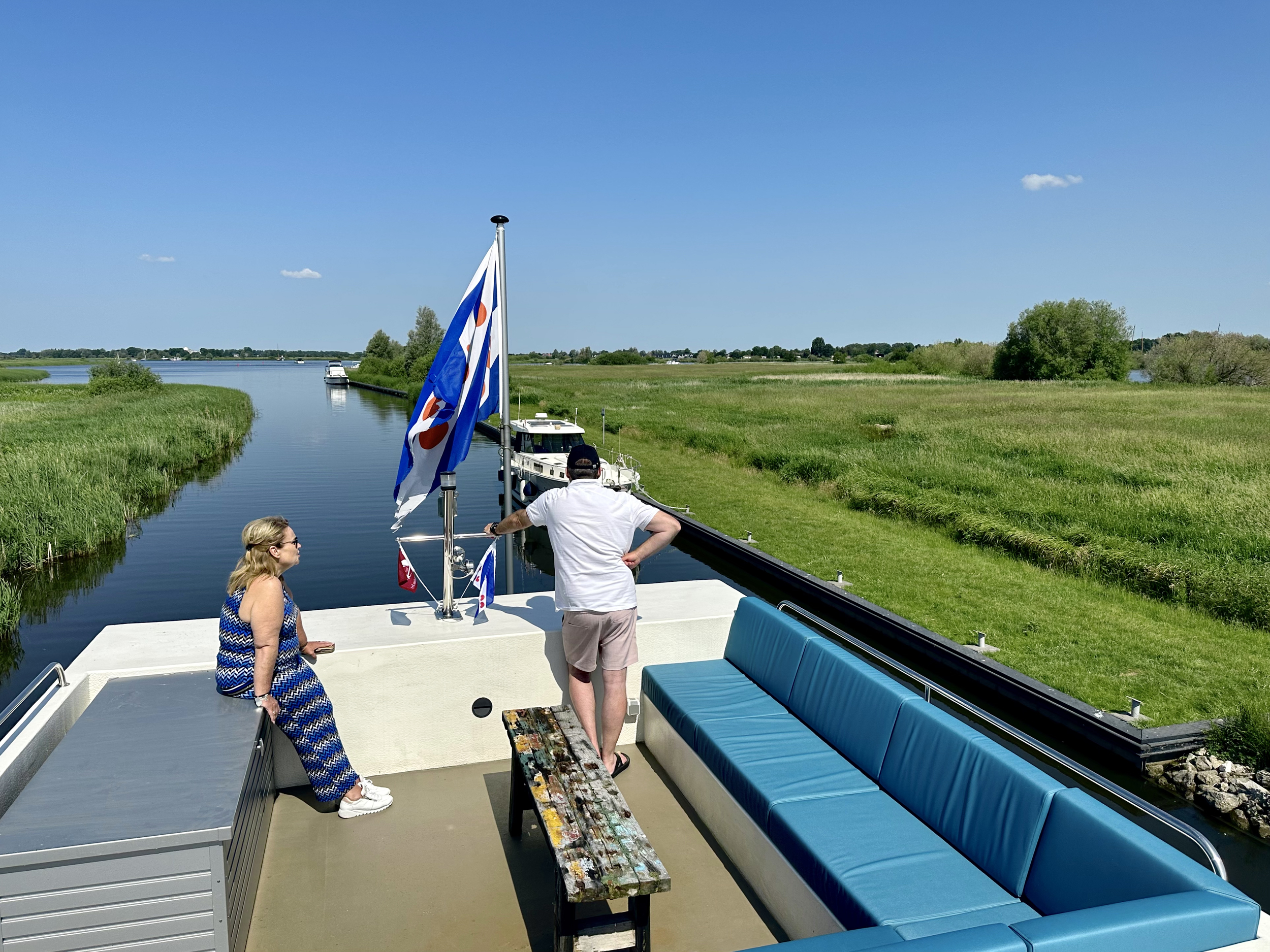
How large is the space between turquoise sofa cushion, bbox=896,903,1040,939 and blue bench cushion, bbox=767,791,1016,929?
2cm

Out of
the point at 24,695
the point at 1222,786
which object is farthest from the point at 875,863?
the point at 1222,786

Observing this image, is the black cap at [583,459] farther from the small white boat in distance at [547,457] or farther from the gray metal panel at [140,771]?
the small white boat in distance at [547,457]

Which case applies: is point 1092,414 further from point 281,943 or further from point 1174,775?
point 281,943

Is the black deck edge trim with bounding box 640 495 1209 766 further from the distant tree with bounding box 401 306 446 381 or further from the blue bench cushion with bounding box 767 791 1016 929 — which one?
the distant tree with bounding box 401 306 446 381

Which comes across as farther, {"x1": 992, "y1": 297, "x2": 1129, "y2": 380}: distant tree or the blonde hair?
{"x1": 992, "y1": 297, "x2": 1129, "y2": 380}: distant tree

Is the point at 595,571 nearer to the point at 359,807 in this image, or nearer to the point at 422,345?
the point at 359,807

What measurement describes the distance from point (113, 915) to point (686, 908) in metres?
2.07

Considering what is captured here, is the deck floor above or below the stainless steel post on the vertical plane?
below

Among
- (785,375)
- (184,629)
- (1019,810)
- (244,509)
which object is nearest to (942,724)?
(1019,810)

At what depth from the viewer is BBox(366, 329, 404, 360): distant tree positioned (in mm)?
115062

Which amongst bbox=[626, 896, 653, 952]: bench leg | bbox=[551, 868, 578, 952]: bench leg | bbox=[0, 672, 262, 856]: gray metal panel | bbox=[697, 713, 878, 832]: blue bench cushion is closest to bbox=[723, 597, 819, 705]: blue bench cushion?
bbox=[697, 713, 878, 832]: blue bench cushion

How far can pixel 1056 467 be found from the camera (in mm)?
18828

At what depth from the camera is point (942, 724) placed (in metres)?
3.35

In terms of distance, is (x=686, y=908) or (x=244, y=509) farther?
(x=244, y=509)
